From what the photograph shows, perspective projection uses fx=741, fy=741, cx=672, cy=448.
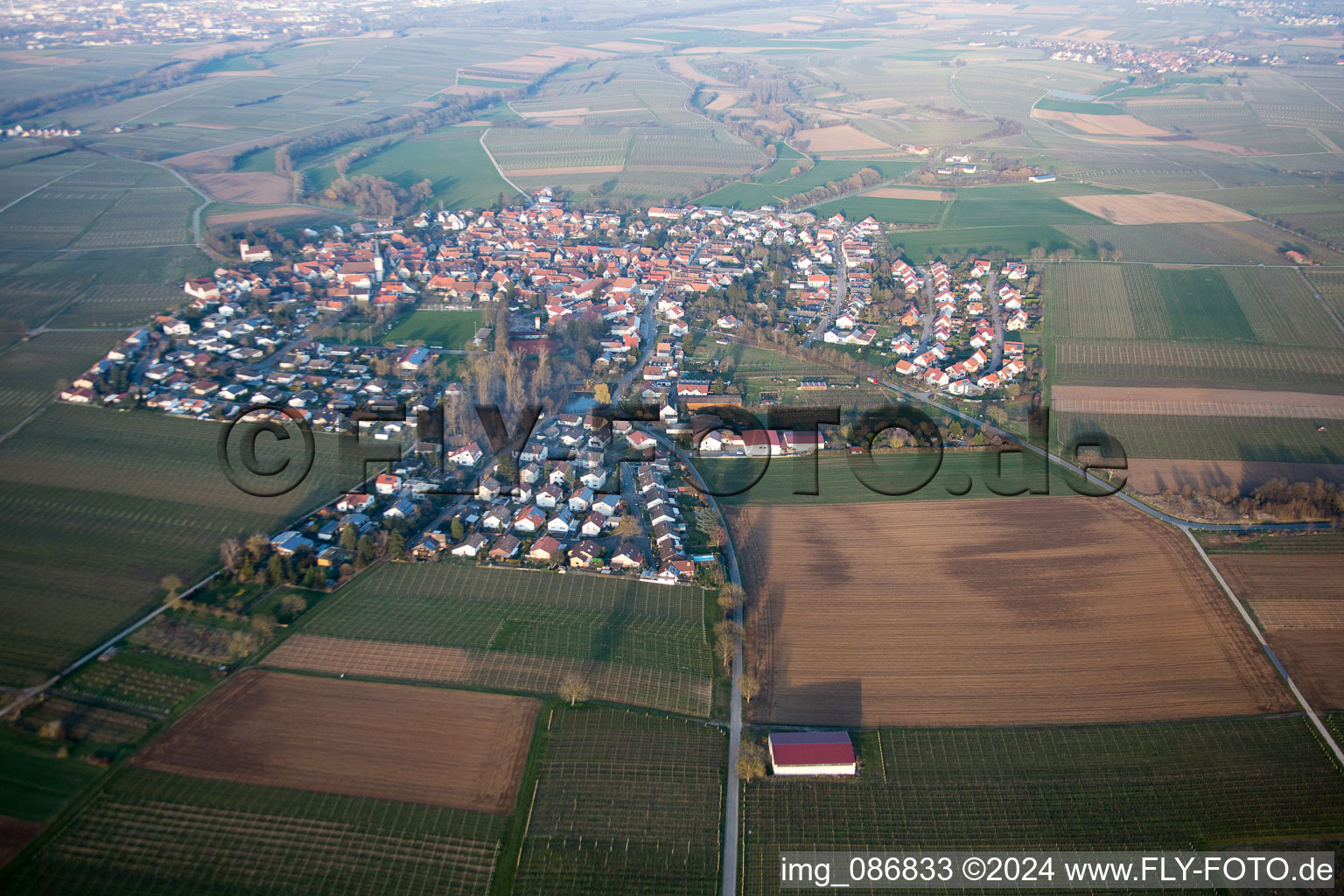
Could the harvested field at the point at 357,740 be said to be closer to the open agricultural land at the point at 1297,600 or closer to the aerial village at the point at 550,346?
the aerial village at the point at 550,346

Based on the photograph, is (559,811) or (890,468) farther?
(890,468)

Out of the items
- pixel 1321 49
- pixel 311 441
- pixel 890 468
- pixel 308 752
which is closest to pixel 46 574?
pixel 311 441

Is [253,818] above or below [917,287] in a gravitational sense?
below

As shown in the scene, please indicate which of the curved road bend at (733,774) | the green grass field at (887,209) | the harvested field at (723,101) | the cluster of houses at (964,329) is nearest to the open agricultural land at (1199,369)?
the cluster of houses at (964,329)

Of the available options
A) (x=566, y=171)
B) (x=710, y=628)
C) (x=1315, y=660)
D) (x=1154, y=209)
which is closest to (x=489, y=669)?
(x=710, y=628)

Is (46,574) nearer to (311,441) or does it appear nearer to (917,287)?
(311,441)

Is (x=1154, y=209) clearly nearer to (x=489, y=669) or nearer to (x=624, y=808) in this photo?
(x=489, y=669)
